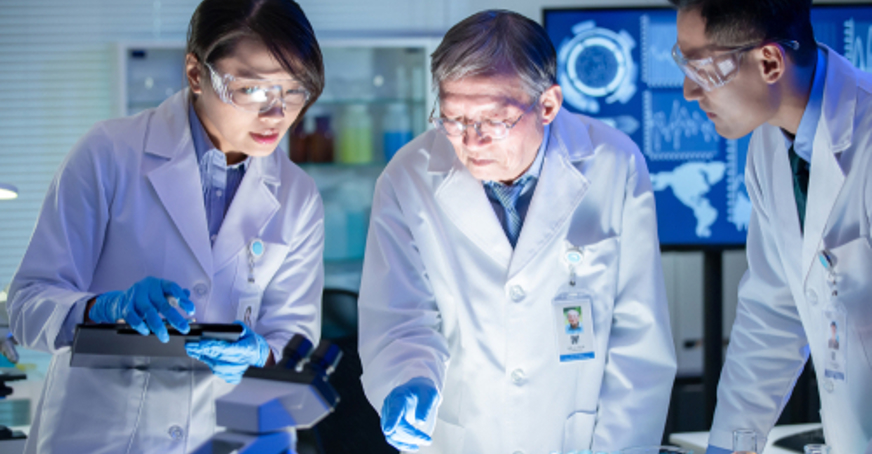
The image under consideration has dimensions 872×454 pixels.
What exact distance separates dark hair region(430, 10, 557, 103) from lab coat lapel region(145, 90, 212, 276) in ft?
1.88

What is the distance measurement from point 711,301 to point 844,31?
148 centimetres

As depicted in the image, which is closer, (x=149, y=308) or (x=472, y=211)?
(x=149, y=308)

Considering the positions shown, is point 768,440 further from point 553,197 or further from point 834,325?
point 553,197

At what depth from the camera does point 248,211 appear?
5.36 feet

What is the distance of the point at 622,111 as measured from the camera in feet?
11.8

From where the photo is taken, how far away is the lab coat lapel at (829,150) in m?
1.41

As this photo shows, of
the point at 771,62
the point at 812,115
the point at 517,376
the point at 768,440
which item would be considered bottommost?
the point at 768,440

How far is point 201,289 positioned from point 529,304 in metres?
0.70

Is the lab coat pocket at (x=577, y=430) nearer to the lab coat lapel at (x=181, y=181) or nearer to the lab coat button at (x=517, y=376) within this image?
the lab coat button at (x=517, y=376)

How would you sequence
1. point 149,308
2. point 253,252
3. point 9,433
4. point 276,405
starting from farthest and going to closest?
point 9,433
point 253,252
point 149,308
point 276,405

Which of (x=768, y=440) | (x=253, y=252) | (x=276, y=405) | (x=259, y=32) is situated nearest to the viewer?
(x=276, y=405)

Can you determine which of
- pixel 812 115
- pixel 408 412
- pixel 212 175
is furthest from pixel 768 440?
pixel 212 175

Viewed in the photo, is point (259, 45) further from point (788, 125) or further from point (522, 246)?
point (788, 125)

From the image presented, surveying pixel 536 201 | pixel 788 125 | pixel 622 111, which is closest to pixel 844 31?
pixel 622 111
